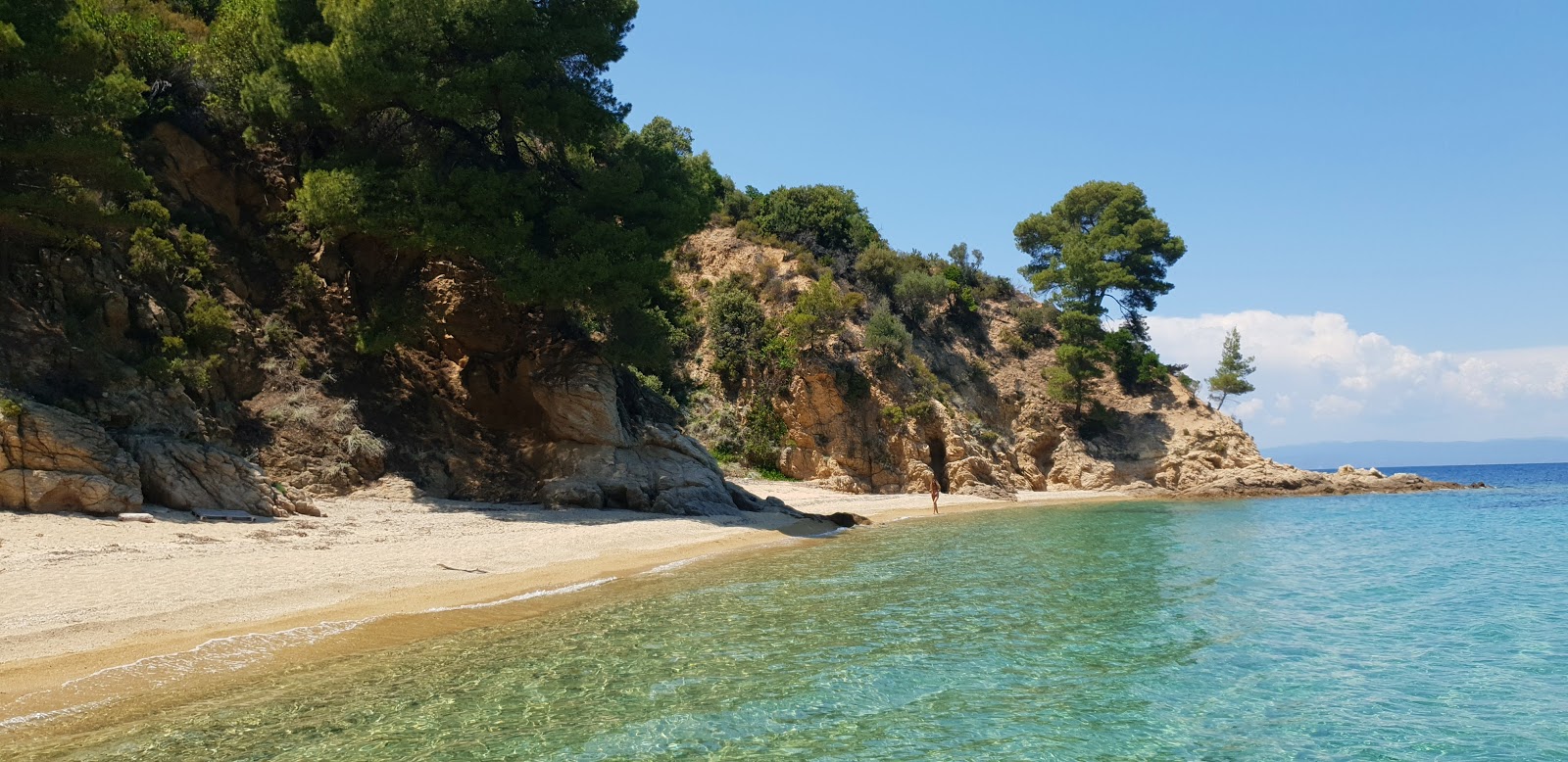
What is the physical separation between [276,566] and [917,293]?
1566 inches

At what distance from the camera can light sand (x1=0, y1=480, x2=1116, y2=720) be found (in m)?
9.78

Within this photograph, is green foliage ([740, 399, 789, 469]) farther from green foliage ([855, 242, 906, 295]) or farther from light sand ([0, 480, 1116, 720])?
light sand ([0, 480, 1116, 720])

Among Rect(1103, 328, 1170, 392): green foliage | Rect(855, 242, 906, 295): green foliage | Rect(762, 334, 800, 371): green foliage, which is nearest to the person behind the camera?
Rect(762, 334, 800, 371): green foliage

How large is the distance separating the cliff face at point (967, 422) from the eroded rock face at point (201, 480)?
2117 cm

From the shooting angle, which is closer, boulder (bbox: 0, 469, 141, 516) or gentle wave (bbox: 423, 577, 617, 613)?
gentle wave (bbox: 423, 577, 617, 613)

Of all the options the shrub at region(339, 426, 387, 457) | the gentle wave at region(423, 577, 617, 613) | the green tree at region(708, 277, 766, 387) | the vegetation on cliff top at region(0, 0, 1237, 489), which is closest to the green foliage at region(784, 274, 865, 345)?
the green tree at region(708, 277, 766, 387)

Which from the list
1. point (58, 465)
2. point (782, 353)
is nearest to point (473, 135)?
point (58, 465)

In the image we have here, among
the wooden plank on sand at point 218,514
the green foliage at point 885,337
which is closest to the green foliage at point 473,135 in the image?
the wooden plank on sand at point 218,514

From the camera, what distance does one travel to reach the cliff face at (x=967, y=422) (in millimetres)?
39344

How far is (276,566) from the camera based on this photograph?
1355 cm

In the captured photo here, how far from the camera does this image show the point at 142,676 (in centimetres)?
895

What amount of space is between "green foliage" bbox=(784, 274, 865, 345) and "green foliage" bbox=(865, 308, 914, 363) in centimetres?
181

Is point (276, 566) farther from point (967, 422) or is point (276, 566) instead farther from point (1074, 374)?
point (1074, 374)

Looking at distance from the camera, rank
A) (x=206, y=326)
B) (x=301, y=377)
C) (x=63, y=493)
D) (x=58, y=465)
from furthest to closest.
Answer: (x=301, y=377)
(x=206, y=326)
(x=58, y=465)
(x=63, y=493)
